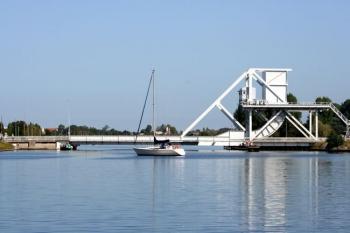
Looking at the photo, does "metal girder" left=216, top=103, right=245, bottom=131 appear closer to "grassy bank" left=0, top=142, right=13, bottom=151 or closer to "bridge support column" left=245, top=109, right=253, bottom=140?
"bridge support column" left=245, top=109, right=253, bottom=140

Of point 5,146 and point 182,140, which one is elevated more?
point 182,140

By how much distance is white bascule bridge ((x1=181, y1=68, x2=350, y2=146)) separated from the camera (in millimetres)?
155125

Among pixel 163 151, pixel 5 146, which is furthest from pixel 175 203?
pixel 5 146

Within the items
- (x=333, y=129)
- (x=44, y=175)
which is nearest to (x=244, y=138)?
(x=333, y=129)

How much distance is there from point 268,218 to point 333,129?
14022 cm

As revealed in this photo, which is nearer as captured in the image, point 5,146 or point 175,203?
point 175,203

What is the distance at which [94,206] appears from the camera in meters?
41.2

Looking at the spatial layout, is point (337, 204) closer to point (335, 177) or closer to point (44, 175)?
point (335, 177)

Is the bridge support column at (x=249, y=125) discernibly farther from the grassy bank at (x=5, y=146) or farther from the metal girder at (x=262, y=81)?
the grassy bank at (x=5, y=146)

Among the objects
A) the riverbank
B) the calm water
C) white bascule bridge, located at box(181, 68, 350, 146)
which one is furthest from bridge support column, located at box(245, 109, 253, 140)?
the calm water

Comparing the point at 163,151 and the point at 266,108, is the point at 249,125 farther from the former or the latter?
the point at 163,151

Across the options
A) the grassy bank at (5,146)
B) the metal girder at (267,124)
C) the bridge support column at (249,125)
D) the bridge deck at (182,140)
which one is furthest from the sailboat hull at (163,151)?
the grassy bank at (5,146)

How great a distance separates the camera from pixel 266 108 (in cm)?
15550

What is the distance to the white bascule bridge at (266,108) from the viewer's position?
155m
